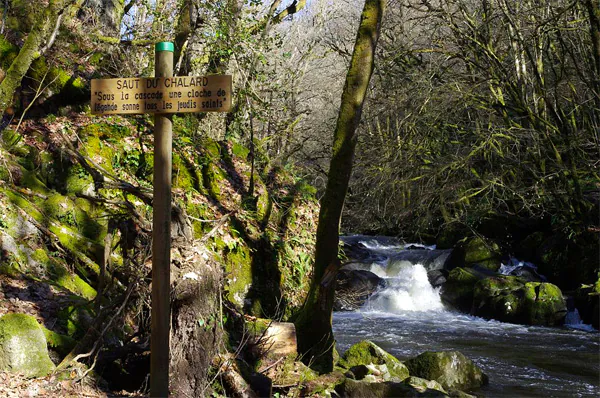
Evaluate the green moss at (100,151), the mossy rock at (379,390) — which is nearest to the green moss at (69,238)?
the green moss at (100,151)

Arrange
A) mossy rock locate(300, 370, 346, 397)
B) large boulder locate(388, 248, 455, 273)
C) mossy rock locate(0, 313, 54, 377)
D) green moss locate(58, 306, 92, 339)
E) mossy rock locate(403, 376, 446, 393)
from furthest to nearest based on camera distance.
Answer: large boulder locate(388, 248, 455, 273) → mossy rock locate(403, 376, 446, 393) → mossy rock locate(300, 370, 346, 397) → green moss locate(58, 306, 92, 339) → mossy rock locate(0, 313, 54, 377)

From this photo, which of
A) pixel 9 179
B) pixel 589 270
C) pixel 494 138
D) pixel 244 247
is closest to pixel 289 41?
pixel 494 138

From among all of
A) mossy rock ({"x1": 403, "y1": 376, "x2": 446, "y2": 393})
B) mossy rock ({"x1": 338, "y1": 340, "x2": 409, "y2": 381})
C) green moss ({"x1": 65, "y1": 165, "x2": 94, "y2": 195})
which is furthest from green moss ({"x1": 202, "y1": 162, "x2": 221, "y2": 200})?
mossy rock ({"x1": 403, "y1": 376, "x2": 446, "y2": 393})

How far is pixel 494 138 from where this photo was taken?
48.3 feet

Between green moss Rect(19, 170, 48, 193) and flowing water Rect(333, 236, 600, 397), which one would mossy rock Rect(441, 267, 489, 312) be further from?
green moss Rect(19, 170, 48, 193)

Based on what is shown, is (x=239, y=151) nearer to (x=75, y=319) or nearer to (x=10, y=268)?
(x=10, y=268)

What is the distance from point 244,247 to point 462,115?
931cm

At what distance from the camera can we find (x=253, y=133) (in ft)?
44.5

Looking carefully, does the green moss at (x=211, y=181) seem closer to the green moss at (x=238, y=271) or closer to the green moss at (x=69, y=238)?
the green moss at (x=238, y=271)

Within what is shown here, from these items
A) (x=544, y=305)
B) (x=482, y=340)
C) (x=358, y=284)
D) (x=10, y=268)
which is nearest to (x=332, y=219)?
(x=10, y=268)

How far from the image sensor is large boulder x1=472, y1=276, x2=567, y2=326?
15.0 metres

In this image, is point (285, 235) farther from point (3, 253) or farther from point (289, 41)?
point (289, 41)

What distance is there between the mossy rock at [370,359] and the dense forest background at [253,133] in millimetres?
1352

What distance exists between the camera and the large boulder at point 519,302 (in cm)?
1505
